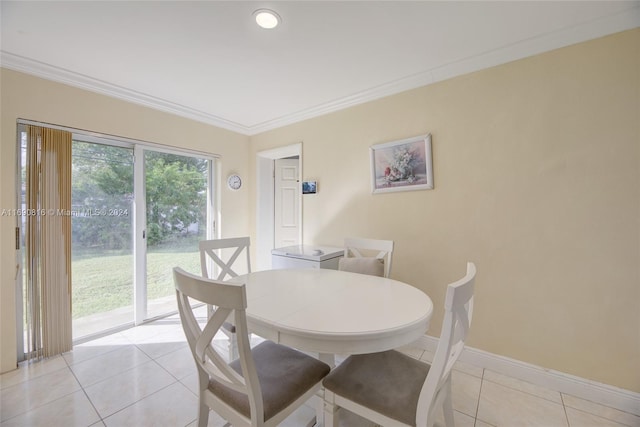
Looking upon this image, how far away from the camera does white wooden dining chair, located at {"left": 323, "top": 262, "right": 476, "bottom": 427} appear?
3.05ft

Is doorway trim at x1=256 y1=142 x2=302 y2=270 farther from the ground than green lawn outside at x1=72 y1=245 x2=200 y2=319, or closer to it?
farther from the ground

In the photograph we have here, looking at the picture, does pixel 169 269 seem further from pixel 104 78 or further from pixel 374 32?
pixel 374 32

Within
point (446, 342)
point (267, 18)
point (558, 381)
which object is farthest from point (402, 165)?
point (558, 381)

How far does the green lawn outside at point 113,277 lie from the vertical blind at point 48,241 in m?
0.18

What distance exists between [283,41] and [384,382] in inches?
85.5

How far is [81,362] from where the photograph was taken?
2121mm

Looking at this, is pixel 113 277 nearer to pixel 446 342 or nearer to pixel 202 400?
pixel 202 400

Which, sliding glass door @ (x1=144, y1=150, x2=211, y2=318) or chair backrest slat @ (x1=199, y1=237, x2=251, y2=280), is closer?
chair backrest slat @ (x1=199, y1=237, x2=251, y2=280)

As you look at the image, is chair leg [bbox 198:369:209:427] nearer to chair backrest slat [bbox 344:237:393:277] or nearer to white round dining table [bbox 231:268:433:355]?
white round dining table [bbox 231:268:433:355]

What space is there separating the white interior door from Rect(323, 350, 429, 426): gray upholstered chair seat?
2.45m

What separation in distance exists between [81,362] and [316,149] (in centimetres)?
295

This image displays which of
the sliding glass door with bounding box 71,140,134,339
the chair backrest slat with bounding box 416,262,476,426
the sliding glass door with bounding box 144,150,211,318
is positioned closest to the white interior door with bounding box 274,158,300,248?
the sliding glass door with bounding box 144,150,211,318

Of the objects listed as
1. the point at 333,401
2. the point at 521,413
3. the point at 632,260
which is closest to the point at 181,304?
the point at 333,401

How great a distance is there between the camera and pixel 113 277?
267 cm
